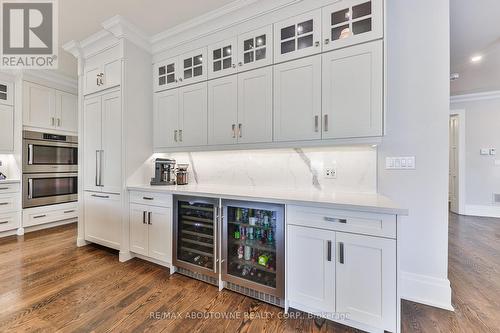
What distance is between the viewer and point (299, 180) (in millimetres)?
2324

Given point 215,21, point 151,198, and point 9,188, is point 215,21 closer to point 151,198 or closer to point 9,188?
point 151,198

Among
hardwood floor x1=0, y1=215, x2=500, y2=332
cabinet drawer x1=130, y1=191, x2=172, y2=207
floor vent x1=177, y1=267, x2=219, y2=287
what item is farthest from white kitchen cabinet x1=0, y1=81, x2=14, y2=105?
floor vent x1=177, y1=267, x2=219, y2=287

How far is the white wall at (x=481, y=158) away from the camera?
467 centimetres

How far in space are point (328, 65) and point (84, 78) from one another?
3.30m

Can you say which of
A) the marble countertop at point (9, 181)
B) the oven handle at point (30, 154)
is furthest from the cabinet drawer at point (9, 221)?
the oven handle at point (30, 154)

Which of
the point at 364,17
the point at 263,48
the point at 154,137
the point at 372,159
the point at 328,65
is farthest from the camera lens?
the point at 154,137

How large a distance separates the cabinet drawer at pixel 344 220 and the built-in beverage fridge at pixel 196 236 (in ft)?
2.58

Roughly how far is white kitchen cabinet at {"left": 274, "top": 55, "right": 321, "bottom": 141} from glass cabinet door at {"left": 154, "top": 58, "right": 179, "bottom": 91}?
1.39 meters

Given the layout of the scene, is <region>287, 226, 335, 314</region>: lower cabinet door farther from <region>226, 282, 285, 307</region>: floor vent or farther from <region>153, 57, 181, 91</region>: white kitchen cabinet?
<region>153, 57, 181, 91</region>: white kitchen cabinet

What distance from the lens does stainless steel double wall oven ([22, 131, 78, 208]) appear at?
360 cm

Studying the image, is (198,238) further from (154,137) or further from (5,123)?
(5,123)

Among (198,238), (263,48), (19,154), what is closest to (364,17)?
(263,48)

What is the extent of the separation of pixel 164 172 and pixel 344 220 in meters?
2.26

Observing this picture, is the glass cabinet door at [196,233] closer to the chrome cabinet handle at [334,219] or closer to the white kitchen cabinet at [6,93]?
the chrome cabinet handle at [334,219]
